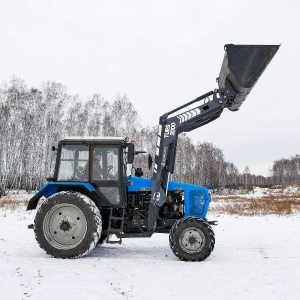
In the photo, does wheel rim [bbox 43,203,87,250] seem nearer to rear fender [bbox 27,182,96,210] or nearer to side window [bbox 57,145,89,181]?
rear fender [bbox 27,182,96,210]

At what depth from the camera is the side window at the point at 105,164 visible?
23.9ft

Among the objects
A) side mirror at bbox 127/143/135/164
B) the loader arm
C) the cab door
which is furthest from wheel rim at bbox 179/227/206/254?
side mirror at bbox 127/143/135/164

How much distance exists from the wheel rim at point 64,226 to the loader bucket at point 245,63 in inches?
144

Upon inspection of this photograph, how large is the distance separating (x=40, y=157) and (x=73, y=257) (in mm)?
22567

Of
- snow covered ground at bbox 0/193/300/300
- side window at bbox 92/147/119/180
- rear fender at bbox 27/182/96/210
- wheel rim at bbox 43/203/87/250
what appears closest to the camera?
snow covered ground at bbox 0/193/300/300

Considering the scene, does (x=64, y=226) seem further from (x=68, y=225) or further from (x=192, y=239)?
(x=192, y=239)

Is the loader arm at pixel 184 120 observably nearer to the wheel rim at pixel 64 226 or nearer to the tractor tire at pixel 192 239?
the tractor tire at pixel 192 239

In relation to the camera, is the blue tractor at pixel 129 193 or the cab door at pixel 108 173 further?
the cab door at pixel 108 173

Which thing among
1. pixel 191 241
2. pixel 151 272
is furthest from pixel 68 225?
pixel 191 241

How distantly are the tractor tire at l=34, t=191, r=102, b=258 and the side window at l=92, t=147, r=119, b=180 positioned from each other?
0.54m

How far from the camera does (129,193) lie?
7566 mm

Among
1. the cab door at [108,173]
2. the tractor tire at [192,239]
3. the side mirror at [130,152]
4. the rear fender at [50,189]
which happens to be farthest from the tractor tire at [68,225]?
the tractor tire at [192,239]

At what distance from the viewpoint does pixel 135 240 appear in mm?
9367

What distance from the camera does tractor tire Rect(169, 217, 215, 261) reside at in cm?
668
